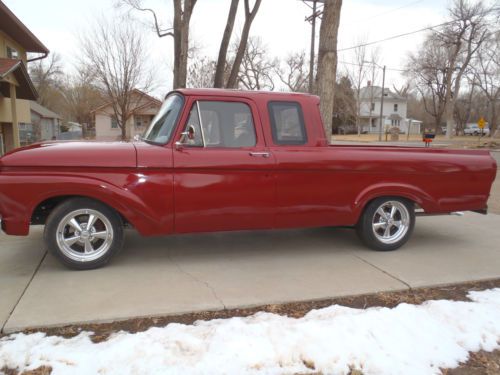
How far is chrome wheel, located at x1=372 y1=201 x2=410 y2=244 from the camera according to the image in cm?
495

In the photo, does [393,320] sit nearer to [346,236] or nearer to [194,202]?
[194,202]

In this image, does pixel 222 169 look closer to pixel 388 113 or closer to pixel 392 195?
pixel 392 195

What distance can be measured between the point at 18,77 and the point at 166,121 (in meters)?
13.3

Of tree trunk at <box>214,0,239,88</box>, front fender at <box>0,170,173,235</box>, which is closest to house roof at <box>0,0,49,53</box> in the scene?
tree trunk at <box>214,0,239,88</box>

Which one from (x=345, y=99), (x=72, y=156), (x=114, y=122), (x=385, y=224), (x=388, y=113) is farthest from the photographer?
(x=388, y=113)

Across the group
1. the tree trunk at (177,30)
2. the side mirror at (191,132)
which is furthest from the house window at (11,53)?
the side mirror at (191,132)

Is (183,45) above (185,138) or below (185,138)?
above

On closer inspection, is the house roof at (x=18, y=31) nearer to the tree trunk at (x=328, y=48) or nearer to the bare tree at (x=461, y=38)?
the tree trunk at (x=328, y=48)

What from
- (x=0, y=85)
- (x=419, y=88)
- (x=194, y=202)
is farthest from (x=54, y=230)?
(x=419, y=88)

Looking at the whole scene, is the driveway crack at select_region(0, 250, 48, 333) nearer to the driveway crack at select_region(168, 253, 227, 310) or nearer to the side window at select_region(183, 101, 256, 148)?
the driveway crack at select_region(168, 253, 227, 310)

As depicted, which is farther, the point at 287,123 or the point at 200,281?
the point at 287,123

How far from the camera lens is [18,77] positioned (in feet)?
48.2

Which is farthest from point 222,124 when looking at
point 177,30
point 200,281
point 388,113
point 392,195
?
point 388,113

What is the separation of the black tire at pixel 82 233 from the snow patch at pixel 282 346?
125 cm
